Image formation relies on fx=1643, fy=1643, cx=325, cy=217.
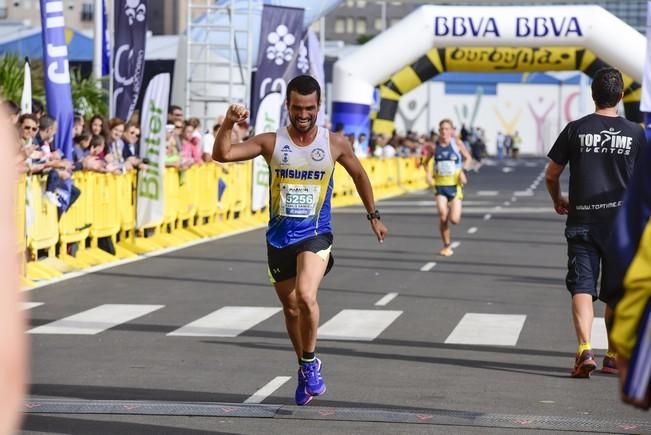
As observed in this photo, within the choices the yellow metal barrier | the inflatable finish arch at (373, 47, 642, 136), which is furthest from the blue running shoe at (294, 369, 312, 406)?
the inflatable finish arch at (373, 47, 642, 136)

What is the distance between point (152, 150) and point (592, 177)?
12664mm

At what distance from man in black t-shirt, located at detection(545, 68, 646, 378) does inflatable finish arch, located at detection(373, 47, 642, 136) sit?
2883 cm

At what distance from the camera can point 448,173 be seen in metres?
21.9

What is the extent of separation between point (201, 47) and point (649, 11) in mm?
19617

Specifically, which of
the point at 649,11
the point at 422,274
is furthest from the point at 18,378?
the point at 422,274

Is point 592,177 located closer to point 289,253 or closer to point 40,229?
point 289,253

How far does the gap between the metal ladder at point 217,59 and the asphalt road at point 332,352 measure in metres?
10.9

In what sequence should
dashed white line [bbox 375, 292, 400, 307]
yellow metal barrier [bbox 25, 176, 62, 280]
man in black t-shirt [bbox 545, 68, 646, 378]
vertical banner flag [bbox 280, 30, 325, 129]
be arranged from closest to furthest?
man in black t-shirt [bbox 545, 68, 646, 378] → dashed white line [bbox 375, 292, 400, 307] → yellow metal barrier [bbox 25, 176, 62, 280] → vertical banner flag [bbox 280, 30, 325, 129]

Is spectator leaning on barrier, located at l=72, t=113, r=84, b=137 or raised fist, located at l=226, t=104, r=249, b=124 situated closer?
raised fist, located at l=226, t=104, r=249, b=124

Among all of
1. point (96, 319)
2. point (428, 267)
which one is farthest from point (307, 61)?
point (96, 319)

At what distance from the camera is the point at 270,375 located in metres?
9.96

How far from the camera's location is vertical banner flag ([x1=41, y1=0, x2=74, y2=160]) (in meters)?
18.3

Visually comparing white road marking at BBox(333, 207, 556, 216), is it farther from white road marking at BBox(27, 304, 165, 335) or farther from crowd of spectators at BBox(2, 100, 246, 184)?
white road marking at BBox(27, 304, 165, 335)

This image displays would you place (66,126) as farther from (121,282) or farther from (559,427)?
(559,427)
